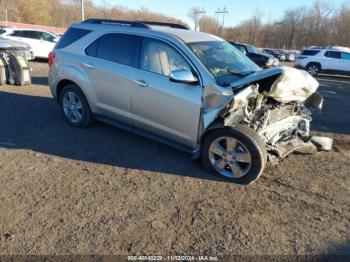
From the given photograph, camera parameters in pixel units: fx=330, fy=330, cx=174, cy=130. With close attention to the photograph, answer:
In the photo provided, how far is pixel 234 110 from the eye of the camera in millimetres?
3930

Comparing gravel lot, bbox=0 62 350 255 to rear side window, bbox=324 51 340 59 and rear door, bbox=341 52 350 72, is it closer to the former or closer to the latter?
rear door, bbox=341 52 350 72

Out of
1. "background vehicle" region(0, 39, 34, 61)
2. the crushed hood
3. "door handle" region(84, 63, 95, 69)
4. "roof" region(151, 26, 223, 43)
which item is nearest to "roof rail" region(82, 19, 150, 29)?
"roof" region(151, 26, 223, 43)

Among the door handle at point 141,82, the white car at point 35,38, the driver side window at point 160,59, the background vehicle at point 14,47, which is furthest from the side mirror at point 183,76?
the white car at point 35,38

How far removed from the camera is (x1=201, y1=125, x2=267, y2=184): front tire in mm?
3850

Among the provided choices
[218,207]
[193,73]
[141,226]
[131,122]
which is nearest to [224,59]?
[193,73]

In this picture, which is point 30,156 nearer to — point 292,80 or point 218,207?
point 218,207

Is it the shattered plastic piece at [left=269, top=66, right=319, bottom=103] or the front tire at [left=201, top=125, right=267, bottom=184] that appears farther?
the shattered plastic piece at [left=269, top=66, right=319, bottom=103]

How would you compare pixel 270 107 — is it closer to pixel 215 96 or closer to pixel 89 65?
pixel 215 96

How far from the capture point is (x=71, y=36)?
5699mm

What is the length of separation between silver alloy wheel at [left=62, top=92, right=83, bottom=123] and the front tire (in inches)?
101

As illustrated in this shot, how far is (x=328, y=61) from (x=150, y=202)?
63.6 feet

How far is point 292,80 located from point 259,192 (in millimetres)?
1498

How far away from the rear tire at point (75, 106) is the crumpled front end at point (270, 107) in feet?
7.87

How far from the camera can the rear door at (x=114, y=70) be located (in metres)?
4.73
